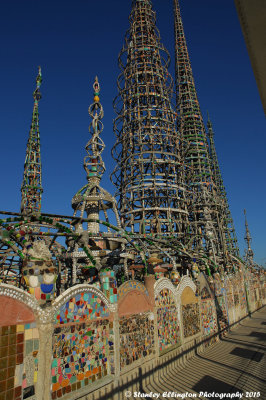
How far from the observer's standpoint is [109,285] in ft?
26.2

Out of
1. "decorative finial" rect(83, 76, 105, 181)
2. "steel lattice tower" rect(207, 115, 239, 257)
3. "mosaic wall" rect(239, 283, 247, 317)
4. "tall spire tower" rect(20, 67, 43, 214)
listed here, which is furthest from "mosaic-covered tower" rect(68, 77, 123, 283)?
"steel lattice tower" rect(207, 115, 239, 257)

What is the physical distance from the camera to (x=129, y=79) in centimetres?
3597

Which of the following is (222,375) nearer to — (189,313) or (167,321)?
(167,321)

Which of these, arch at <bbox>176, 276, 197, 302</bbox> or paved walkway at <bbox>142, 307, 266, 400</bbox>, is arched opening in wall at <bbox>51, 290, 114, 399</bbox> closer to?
paved walkway at <bbox>142, 307, 266, 400</bbox>

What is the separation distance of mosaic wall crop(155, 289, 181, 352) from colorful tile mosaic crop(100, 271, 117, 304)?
2.53 m

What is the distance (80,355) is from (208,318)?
30.7ft

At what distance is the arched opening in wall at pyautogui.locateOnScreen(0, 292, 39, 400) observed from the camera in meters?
5.00

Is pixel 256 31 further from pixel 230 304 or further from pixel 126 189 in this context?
pixel 126 189

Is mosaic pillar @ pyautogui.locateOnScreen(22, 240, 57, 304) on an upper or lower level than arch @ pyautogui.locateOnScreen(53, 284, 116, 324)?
upper

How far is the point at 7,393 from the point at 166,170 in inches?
1142

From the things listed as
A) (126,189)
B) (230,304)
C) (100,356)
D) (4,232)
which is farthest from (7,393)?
(126,189)

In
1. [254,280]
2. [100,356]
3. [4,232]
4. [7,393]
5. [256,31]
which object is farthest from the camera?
[254,280]

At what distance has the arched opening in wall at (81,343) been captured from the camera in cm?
595

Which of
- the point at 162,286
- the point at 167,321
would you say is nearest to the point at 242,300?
the point at 167,321
